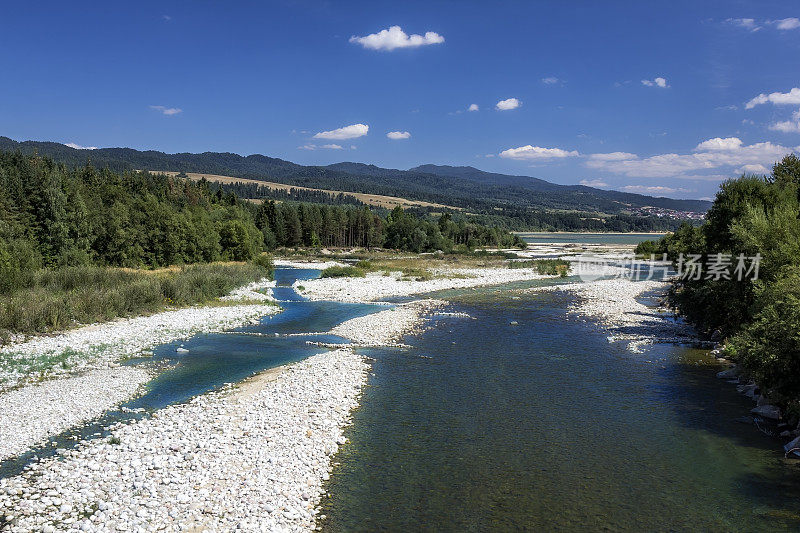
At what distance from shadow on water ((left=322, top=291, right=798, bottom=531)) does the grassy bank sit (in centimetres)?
1936

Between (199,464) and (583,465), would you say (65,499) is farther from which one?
(583,465)

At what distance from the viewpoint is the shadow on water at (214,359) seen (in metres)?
15.4

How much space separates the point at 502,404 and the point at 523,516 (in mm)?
7304

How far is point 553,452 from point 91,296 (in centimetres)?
3068

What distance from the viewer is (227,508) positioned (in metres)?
11.2

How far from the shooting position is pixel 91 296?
3278 cm

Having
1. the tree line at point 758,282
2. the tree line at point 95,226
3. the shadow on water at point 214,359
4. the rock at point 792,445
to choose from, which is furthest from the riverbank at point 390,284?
the rock at point 792,445

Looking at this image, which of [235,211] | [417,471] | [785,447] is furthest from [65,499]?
[235,211]

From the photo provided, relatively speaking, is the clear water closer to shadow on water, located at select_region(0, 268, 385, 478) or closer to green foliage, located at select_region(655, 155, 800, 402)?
shadow on water, located at select_region(0, 268, 385, 478)

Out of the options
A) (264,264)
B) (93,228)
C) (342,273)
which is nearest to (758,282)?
(342,273)

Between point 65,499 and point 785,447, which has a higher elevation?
point 785,447

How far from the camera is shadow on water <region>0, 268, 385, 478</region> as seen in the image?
15417mm

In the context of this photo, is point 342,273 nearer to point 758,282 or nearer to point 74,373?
point 74,373

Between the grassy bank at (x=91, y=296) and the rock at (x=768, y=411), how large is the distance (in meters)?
33.7
